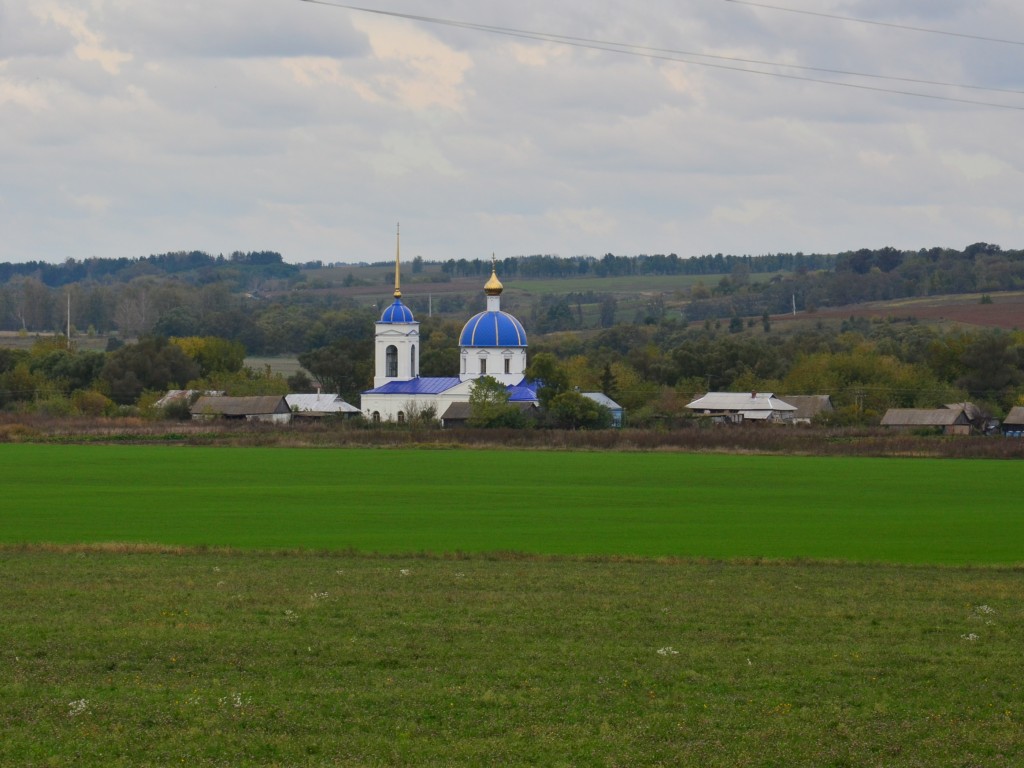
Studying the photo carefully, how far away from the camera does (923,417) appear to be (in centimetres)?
9912

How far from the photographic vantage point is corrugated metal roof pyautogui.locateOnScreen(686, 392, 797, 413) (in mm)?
109875

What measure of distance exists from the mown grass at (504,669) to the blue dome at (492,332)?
8118 cm

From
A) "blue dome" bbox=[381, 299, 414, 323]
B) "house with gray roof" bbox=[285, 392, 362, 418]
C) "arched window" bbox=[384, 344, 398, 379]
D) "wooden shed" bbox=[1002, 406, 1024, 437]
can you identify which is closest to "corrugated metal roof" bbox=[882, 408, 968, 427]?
"wooden shed" bbox=[1002, 406, 1024, 437]

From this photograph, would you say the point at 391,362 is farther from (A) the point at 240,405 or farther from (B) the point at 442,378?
(A) the point at 240,405

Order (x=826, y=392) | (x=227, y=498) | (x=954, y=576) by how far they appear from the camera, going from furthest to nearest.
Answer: (x=826, y=392), (x=227, y=498), (x=954, y=576)

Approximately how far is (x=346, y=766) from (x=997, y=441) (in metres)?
63.6

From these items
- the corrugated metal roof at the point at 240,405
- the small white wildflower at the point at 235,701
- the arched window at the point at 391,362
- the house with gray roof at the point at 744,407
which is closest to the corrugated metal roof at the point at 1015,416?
the house with gray roof at the point at 744,407

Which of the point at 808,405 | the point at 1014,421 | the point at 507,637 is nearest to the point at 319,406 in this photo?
the point at 808,405

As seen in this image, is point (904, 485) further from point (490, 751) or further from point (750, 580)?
point (490, 751)

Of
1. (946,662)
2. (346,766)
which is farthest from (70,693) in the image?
(946,662)

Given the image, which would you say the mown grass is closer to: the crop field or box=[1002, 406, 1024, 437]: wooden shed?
the crop field

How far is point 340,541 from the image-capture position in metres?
33.6

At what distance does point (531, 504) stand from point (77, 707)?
95.8ft

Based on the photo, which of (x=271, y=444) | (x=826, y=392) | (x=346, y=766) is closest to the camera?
(x=346, y=766)
